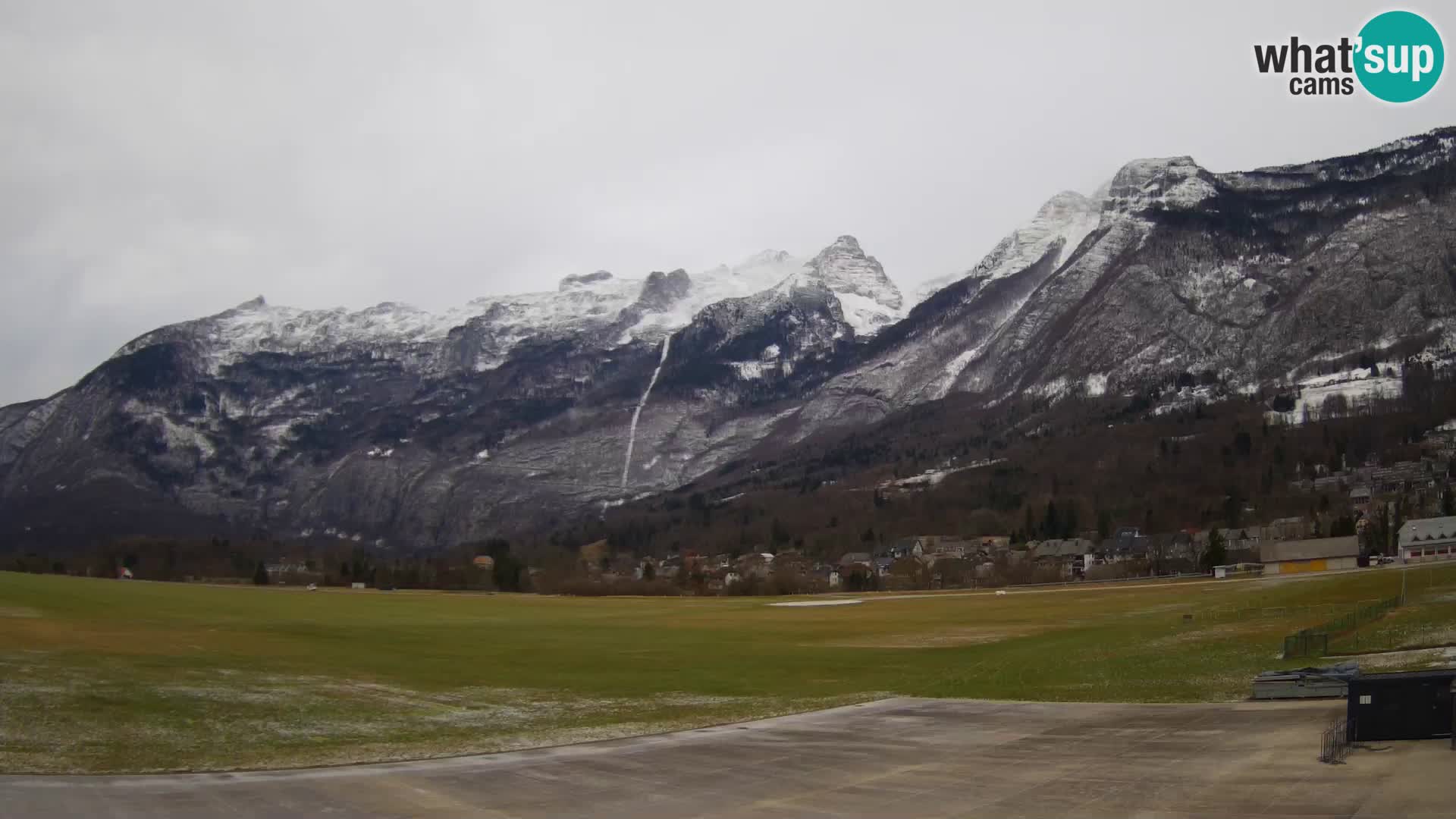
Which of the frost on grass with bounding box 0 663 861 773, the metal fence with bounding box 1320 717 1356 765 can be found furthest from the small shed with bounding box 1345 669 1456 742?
the frost on grass with bounding box 0 663 861 773

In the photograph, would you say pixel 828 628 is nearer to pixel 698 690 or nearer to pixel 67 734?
pixel 698 690

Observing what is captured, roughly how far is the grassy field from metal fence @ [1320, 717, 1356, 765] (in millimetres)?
10827

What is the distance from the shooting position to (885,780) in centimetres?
2841

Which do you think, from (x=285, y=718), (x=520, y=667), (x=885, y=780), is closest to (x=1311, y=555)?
(x=520, y=667)

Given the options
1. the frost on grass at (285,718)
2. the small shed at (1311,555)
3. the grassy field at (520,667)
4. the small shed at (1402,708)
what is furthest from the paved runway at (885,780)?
the small shed at (1311,555)

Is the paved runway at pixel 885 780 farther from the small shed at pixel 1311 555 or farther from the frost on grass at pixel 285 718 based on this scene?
the small shed at pixel 1311 555

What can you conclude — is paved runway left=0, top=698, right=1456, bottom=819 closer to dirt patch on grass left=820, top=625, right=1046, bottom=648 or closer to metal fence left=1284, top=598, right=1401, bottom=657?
metal fence left=1284, top=598, right=1401, bottom=657

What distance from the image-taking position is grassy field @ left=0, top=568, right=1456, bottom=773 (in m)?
35.8

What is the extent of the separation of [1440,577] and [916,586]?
3806 inches

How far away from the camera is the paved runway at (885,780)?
23969 millimetres

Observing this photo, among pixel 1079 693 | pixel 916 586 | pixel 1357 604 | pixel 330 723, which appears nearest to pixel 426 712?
pixel 330 723

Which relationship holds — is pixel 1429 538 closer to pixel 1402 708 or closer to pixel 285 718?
pixel 1402 708

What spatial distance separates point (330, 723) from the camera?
38.8 meters

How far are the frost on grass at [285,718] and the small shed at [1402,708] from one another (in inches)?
857
